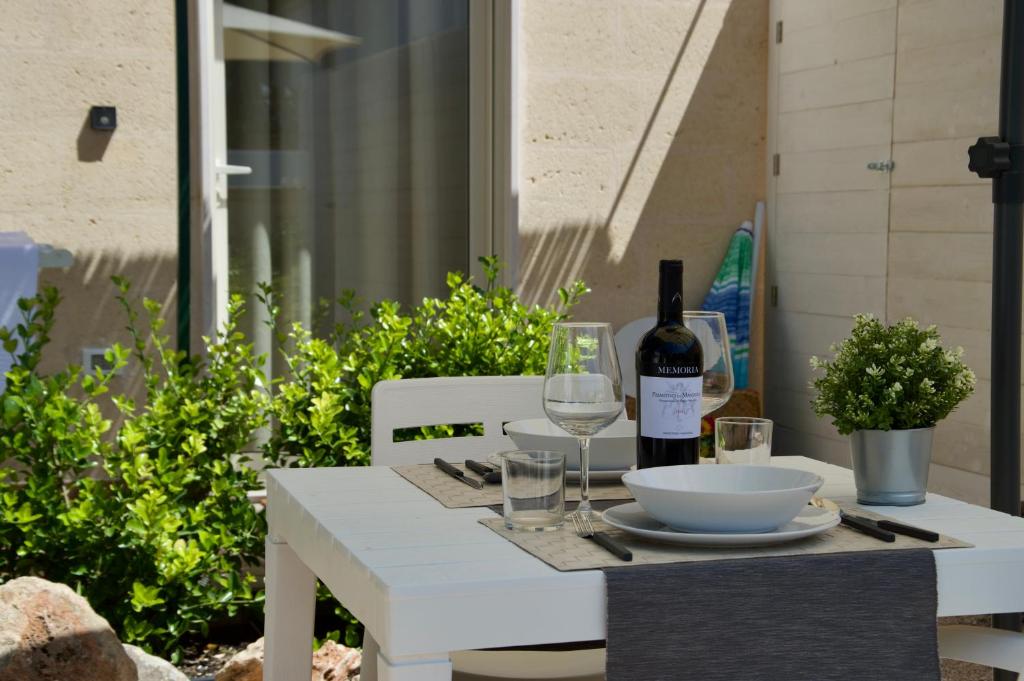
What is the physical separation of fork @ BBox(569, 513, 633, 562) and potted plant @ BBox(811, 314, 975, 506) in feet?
1.24

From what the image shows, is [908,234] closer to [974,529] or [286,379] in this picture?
[286,379]

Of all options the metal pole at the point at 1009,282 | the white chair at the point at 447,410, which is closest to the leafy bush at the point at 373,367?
the white chair at the point at 447,410

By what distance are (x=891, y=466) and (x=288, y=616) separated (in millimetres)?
893

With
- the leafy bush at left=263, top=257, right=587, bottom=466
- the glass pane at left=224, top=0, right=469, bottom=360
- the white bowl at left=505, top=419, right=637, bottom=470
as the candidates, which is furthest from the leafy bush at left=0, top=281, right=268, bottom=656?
the white bowl at left=505, top=419, right=637, bottom=470

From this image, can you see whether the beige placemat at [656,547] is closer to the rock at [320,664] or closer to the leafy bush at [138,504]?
the rock at [320,664]

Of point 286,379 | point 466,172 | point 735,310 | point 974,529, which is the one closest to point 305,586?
point 974,529

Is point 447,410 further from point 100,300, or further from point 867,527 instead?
point 100,300

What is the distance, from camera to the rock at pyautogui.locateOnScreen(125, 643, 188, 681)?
274cm

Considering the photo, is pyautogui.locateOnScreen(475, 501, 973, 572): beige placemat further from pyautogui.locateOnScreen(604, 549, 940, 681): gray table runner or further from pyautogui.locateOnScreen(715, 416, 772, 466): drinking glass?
pyautogui.locateOnScreen(715, 416, 772, 466): drinking glass

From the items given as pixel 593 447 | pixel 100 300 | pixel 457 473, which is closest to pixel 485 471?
pixel 457 473

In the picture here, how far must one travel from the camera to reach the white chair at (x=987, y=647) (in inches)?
64.6

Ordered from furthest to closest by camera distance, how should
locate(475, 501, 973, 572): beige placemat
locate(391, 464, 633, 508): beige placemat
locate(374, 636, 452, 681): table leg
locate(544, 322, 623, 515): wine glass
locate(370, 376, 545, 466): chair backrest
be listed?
locate(370, 376, 545, 466): chair backrest, locate(391, 464, 633, 508): beige placemat, locate(544, 322, 623, 515): wine glass, locate(475, 501, 973, 572): beige placemat, locate(374, 636, 452, 681): table leg

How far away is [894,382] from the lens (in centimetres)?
168

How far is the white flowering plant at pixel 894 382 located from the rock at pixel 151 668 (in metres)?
1.65
